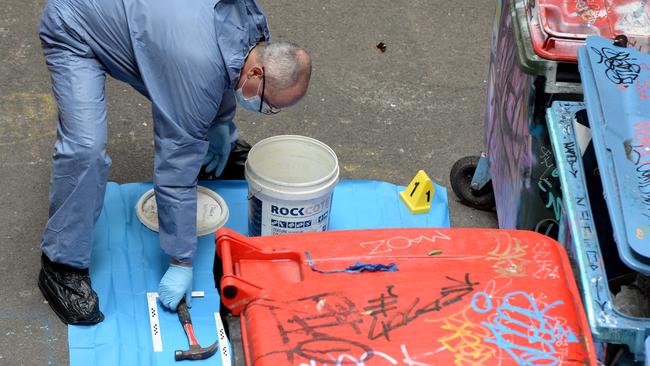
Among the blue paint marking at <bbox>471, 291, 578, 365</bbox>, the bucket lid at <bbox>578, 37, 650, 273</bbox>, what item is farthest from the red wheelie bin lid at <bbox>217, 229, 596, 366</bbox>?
the bucket lid at <bbox>578, 37, 650, 273</bbox>

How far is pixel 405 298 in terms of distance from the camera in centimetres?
244

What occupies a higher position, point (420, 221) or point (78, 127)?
point (78, 127)

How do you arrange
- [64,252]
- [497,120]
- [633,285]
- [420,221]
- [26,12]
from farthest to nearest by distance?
[26,12]
[420,221]
[497,120]
[64,252]
[633,285]

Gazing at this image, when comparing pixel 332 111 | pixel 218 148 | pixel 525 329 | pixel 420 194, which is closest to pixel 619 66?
pixel 525 329

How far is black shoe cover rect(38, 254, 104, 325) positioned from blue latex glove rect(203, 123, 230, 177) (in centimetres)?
80

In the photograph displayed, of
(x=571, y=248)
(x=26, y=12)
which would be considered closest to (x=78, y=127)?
(x=571, y=248)

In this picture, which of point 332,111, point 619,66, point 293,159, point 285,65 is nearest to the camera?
point 619,66

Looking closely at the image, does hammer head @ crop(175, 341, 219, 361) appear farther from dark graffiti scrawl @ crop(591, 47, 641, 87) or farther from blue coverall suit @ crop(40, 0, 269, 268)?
dark graffiti scrawl @ crop(591, 47, 641, 87)

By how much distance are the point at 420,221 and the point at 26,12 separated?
8.23ft

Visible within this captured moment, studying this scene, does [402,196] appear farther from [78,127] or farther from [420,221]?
[78,127]

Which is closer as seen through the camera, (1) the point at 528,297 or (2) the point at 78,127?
(1) the point at 528,297

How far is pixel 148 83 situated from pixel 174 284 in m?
0.75

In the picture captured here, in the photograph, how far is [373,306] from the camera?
241 centimetres

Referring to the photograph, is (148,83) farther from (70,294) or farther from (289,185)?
(70,294)
